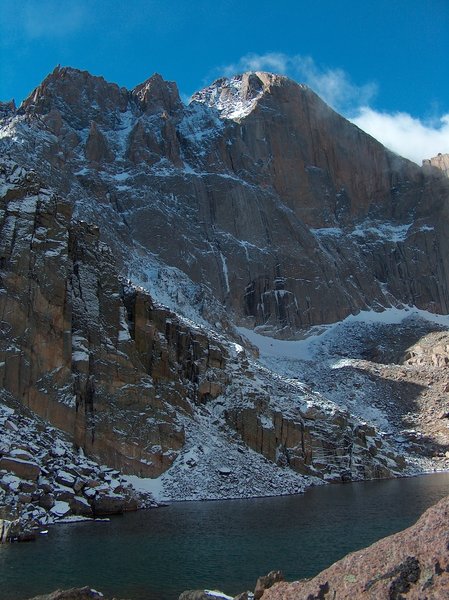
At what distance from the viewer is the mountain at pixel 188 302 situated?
62906mm

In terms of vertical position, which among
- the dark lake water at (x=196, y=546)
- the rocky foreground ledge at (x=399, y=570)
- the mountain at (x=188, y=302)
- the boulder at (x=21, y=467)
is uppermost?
the mountain at (x=188, y=302)

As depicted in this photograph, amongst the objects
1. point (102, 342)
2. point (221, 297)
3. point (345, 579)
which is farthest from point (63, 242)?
point (221, 297)

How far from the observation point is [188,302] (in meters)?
117

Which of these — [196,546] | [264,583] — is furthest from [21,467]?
[264,583]

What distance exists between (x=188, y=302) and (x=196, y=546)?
82.7 m

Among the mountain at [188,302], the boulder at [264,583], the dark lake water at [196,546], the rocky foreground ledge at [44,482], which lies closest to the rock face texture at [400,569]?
the boulder at [264,583]

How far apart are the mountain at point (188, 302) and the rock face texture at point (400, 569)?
35506 mm

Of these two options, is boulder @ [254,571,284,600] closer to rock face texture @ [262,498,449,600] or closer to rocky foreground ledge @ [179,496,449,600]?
rocky foreground ledge @ [179,496,449,600]

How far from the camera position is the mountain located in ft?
206

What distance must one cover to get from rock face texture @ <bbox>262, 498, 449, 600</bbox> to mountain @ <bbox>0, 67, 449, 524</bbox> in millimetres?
35506

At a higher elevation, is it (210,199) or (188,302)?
(210,199)

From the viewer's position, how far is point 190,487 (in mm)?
61781

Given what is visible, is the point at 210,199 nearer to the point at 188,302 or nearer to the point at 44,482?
the point at 188,302

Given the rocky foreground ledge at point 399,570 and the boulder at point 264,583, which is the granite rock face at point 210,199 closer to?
the boulder at point 264,583
